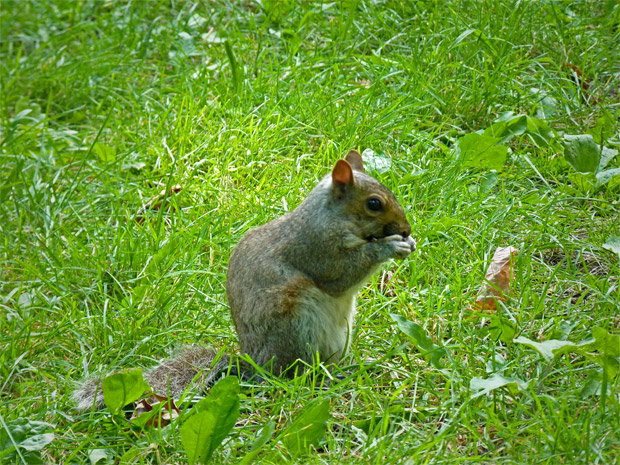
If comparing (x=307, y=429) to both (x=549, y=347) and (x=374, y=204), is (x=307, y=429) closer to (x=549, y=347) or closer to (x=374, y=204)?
(x=549, y=347)

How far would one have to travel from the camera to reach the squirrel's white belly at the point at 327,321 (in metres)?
2.73

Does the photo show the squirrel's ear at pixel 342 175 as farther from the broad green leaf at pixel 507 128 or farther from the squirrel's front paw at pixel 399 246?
the broad green leaf at pixel 507 128

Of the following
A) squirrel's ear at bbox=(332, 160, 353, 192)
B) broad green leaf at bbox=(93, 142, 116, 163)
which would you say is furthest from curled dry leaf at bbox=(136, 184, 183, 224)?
squirrel's ear at bbox=(332, 160, 353, 192)

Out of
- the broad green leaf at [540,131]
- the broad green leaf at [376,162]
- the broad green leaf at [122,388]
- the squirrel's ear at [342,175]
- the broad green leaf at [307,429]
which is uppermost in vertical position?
the squirrel's ear at [342,175]

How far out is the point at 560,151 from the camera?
142 inches

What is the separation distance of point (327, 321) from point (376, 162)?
1108mm

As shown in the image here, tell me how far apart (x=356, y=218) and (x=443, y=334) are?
506 millimetres

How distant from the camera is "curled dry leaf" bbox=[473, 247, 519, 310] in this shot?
2.90 metres

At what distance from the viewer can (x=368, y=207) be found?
2.84 meters

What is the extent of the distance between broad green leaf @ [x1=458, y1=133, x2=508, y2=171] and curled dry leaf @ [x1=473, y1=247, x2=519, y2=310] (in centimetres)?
57

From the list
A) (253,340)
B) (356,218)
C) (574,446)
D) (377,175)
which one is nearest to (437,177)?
(377,175)

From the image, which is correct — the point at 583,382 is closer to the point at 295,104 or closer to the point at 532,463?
the point at 532,463

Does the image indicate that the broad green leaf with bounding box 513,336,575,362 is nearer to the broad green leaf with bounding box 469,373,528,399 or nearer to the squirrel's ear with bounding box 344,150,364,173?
the broad green leaf with bounding box 469,373,528,399

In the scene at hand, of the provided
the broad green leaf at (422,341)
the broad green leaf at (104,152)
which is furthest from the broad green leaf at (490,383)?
the broad green leaf at (104,152)
